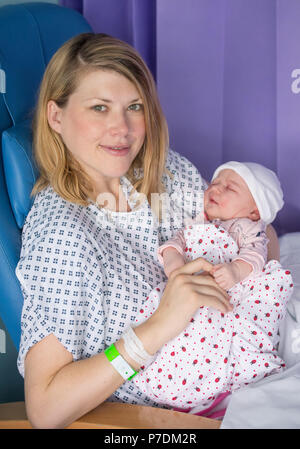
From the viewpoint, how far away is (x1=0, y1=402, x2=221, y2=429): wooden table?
1.16 metres

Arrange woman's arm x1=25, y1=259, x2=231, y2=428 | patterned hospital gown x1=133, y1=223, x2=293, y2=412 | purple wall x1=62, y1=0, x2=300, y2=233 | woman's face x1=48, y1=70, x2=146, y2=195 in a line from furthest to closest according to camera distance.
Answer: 1. purple wall x1=62, y1=0, x2=300, y2=233
2. woman's face x1=48, y1=70, x2=146, y2=195
3. patterned hospital gown x1=133, y1=223, x2=293, y2=412
4. woman's arm x1=25, y1=259, x2=231, y2=428

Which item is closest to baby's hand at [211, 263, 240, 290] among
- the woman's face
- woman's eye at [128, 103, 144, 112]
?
the woman's face

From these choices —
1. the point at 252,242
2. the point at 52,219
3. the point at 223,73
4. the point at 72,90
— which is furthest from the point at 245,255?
the point at 223,73

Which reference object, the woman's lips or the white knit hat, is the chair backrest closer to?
the woman's lips

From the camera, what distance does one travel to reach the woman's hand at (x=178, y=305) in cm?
121

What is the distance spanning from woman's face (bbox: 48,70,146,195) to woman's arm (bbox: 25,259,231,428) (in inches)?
14.8

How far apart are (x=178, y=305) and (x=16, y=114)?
0.71 meters

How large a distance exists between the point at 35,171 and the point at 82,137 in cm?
17

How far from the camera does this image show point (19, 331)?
1.39 metres

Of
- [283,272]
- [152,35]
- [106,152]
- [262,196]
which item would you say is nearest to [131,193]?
[106,152]

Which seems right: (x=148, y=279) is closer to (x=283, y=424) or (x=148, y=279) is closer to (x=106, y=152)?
(x=106, y=152)

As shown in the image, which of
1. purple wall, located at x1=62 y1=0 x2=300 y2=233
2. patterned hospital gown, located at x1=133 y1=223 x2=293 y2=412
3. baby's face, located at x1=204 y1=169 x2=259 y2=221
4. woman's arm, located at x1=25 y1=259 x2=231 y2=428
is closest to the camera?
woman's arm, located at x1=25 y1=259 x2=231 y2=428

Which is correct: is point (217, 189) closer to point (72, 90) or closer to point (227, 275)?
point (227, 275)

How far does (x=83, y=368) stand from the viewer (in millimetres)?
1182
